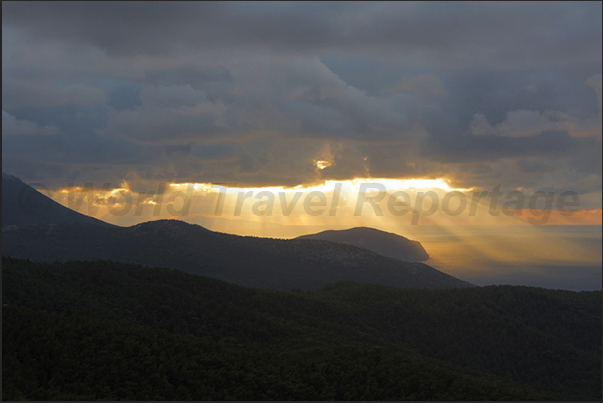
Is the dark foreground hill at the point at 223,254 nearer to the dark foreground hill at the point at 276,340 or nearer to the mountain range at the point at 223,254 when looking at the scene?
the mountain range at the point at 223,254

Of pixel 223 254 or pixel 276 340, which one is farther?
pixel 223 254

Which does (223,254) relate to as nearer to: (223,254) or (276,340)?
(223,254)

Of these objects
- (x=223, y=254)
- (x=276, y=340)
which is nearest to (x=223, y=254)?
(x=223, y=254)

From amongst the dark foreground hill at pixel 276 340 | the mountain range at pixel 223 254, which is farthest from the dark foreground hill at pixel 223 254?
the dark foreground hill at pixel 276 340

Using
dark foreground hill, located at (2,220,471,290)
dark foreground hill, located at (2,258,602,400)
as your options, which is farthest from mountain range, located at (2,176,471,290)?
dark foreground hill, located at (2,258,602,400)

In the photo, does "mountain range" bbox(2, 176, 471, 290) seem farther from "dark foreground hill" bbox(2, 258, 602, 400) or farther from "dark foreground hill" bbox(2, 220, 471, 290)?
"dark foreground hill" bbox(2, 258, 602, 400)

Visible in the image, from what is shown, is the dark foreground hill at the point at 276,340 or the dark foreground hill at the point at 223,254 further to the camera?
the dark foreground hill at the point at 223,254
